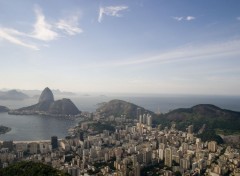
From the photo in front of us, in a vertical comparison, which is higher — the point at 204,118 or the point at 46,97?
the point at 46,97

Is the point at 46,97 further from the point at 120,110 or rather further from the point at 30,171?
the point at 30,171

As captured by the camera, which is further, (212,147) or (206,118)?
(206,118)

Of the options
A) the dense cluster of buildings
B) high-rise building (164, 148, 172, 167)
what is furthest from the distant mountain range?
high-rise building (164, 148, 172, 167)

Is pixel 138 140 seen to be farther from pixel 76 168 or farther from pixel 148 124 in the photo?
pixel 76 168

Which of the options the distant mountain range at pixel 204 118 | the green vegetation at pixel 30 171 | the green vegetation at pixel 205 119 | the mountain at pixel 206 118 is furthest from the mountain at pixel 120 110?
the green vegetation at pixel 30 171

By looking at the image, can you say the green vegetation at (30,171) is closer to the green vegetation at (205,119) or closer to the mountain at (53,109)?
the green vegetation at (205,119)

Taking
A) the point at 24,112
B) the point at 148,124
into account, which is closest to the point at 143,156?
the point at 148,124

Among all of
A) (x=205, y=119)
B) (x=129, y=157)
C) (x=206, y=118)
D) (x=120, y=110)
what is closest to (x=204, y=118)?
(x=206, y=118)

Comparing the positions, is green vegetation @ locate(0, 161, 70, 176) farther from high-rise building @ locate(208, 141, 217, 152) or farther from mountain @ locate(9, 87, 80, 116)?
mountain @ locate(9, 87, 80, 116)
